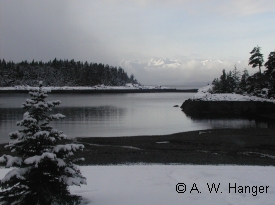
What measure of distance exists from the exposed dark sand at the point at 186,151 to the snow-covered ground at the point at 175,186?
2867mm

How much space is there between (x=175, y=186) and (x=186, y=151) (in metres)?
10.1

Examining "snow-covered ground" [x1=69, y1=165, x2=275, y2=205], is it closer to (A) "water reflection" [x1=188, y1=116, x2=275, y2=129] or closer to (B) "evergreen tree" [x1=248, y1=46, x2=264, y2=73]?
(A) "water reflection" [x1=188, y1=116, x2=275, y2=129]

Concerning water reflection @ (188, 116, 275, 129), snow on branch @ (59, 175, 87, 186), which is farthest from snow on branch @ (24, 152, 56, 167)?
water reflection @ (188, 116, 275, 129)

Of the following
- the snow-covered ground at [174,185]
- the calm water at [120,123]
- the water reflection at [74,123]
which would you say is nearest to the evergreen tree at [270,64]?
the calm water at [120,123]

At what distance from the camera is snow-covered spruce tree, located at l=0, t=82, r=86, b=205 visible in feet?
22.0

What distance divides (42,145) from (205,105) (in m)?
55.8

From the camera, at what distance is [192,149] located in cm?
2045

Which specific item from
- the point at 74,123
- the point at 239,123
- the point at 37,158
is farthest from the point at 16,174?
the point at 239,123

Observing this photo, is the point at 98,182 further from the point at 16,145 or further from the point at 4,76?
the point at 4,76

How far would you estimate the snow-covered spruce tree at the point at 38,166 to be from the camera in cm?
671

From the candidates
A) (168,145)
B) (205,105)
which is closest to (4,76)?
(205,105)

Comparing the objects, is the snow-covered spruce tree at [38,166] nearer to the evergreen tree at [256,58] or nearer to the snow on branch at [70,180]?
the snow on branch at [70,180]

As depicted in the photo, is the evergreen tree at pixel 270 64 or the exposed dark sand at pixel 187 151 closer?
the exposed dark sand at pixel 187 151

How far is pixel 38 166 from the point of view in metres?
6.80
